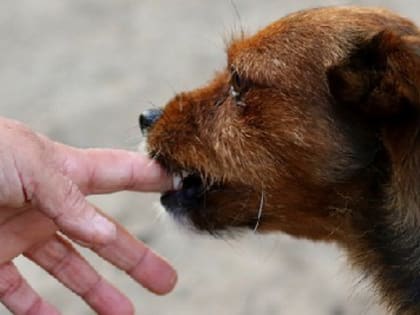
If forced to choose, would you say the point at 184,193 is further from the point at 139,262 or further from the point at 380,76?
the point at 380,76

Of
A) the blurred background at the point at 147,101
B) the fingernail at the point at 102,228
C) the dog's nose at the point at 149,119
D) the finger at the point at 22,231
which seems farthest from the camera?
the blurred background at the point at 147,101

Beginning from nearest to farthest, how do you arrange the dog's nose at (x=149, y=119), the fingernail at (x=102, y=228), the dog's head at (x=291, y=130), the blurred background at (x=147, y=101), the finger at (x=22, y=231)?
the fingernail at (x=102, y=228), the dog's head at (x=291, y=130), the finger at (x=22, y=231), the dog's nose at (x=149, y=119), the blurred background at (x=147, y=101)

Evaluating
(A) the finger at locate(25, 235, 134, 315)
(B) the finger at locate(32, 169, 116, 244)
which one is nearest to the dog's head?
(A) the finger at locate(25, 235, 134, 315)

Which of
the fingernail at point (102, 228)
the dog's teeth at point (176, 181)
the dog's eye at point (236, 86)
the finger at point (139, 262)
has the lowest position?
the finger at point (139, 262)

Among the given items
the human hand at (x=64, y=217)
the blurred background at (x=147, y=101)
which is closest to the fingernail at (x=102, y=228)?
the human hand at (x=64, y=217)

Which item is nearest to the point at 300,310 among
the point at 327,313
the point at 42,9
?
the point at 327,313

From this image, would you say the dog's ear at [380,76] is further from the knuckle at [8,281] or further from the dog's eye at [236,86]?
the knuckle at [8,281]

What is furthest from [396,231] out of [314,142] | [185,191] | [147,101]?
[147,101]
